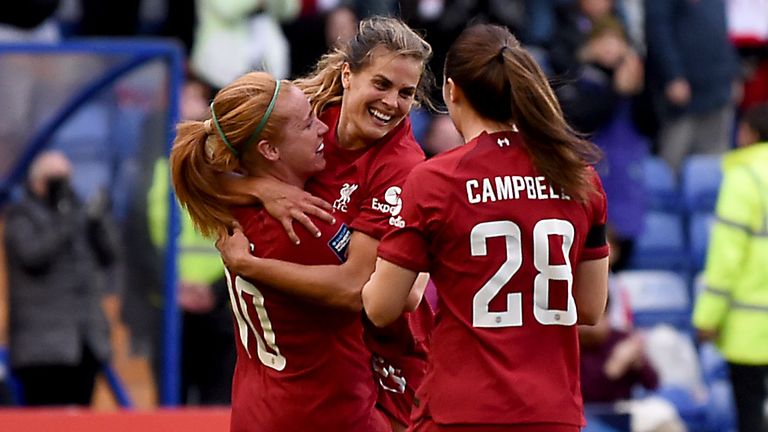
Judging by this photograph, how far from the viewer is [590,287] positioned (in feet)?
14.7

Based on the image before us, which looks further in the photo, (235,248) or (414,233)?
(235,248)

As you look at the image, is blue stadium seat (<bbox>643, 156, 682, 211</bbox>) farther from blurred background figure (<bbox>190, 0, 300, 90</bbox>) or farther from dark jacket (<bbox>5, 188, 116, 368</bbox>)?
dark jacket (<bbox>5, 188, 116, 368</bbox>)

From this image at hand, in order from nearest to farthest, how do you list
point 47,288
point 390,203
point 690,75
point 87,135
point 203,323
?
point 390,203, point 47,288, point 87,135, point 203,323, point 690,75

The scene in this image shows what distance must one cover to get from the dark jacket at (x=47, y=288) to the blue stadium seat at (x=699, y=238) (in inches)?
172

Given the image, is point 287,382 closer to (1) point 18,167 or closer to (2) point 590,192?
(2) point 590,192

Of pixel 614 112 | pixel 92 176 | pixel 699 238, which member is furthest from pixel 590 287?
pixel 699 238

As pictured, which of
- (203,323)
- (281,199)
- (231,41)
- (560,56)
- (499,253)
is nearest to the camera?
(499,253)

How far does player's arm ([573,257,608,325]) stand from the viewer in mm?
4453

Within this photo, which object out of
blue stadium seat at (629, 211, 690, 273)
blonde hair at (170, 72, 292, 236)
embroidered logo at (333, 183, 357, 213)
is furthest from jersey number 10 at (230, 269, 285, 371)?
blue stadium seat at (629, 211, 690, 273)

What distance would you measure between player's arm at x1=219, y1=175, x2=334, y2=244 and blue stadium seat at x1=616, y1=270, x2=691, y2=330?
6458 millimetres

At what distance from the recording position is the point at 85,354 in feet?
29.0

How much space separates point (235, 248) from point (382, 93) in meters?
0.57

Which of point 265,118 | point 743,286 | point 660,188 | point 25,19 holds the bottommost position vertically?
point 660,188

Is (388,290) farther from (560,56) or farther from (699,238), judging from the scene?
(699,238)
